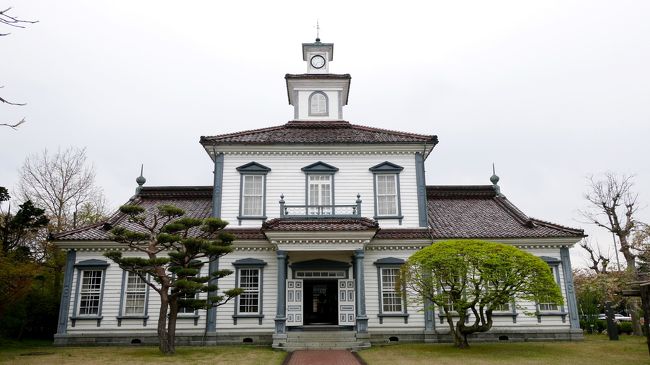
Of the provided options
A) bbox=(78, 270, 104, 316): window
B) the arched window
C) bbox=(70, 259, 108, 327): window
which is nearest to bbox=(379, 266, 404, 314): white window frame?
the arched window

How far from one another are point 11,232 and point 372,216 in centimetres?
1542

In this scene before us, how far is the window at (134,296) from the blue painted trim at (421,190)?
1151 centimetres

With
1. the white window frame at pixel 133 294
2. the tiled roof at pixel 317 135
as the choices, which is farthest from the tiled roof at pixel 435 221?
the tiled roof at pixel 317 135

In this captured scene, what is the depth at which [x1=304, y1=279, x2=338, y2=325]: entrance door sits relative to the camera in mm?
18562

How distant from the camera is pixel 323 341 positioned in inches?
632

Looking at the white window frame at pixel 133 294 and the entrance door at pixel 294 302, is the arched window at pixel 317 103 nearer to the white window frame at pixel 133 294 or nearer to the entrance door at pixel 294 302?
the entrance door at pixel 294 302

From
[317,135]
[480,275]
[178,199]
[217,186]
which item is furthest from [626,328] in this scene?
[178,199]

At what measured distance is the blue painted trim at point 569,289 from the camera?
18.1 metres

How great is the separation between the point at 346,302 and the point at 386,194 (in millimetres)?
4781

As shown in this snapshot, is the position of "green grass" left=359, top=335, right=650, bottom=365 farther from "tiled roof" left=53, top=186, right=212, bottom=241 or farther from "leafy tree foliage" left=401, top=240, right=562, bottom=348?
"tiled roof" left=53, top=186, right=212, bottom=241

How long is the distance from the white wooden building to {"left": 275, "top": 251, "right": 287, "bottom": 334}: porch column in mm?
40

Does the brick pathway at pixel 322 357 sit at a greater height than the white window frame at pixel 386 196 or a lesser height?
lesser

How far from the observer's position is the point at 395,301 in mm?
18156

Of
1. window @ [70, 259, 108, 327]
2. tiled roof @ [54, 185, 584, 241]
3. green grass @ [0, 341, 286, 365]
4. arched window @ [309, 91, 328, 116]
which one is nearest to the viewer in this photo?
green grass @ [0, 341, 286, 365]
